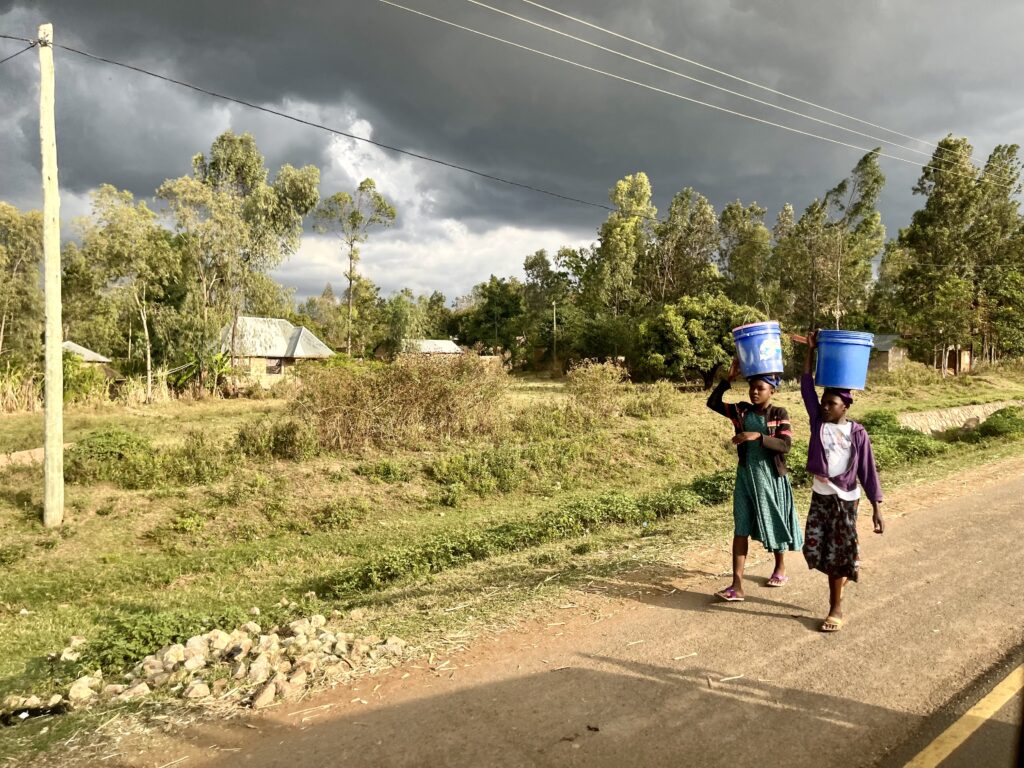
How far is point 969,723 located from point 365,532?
8613mm

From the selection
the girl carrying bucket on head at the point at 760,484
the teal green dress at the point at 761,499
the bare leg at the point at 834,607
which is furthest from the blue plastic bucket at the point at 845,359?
the bare leg at the point at 834,607

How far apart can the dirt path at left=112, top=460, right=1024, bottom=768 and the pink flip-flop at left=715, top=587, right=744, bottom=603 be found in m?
0.08

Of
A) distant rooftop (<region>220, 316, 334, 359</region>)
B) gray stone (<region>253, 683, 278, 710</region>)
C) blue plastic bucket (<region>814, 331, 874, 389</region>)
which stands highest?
distant rooftop (<region>220, 316, 334, 359</region>)

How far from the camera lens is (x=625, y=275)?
44719 millimetres

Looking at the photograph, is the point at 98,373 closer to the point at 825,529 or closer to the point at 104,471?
the point at 104,471

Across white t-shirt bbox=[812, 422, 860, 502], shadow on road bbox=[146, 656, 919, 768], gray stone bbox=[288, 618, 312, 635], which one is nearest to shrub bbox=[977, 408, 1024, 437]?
white t-shirt bbox=[812, 422, 860, 502]

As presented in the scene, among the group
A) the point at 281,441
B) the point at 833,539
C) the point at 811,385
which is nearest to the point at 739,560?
the point at 833,539

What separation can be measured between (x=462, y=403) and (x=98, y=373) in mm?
17637

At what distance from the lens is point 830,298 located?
40.2m

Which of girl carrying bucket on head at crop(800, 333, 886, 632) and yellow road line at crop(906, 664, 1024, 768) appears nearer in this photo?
yellow road line at crop(906, 664, 1024, 768)

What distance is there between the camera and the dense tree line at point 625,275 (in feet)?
85.4

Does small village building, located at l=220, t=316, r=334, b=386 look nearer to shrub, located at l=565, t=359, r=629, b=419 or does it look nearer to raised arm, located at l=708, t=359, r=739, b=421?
shrub, located at l=565, t=359, r=629, b=419

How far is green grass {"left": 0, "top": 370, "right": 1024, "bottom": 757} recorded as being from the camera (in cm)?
636

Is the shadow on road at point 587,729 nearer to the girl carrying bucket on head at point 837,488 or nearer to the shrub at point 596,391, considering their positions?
the girl carrying bucket on head at point 837,488
